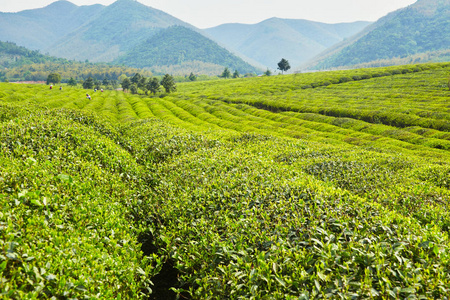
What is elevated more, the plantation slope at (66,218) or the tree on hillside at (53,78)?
the tree on hillside at (53,78)

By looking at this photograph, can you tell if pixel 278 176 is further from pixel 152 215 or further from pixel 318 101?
pixel 318 101

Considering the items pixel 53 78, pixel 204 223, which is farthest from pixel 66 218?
pixel 53 78

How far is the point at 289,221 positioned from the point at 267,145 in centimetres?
1422

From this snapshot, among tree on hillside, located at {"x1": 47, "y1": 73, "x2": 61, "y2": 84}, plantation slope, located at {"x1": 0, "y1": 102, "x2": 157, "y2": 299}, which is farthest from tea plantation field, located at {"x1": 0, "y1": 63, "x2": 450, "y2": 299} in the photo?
tree on hillside, located at {"x1": 47, "y1": 73, "x2": 61, "y2": 84}

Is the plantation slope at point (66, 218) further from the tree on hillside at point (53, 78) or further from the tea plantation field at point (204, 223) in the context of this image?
the tree on hillside at point (53, 78)

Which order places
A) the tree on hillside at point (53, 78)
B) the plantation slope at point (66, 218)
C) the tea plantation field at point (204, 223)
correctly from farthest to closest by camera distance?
the tree on hillside at point (53, 78) → the tea plantation field at point (204, 223) → the plantation slope at point (66, 218)

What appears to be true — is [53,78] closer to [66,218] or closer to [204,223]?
[66,218]

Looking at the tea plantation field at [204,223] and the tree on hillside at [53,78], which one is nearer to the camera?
the tea plantation field at [204,223]

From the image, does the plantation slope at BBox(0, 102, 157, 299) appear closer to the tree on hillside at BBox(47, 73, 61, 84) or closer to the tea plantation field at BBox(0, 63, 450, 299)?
the tea plantation field at BBox(0, 63, 450, 299)

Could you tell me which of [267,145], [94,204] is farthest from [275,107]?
[94,204]

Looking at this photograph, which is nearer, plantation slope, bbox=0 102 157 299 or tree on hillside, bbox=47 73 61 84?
plantation slope, bbox=0 102 157 299

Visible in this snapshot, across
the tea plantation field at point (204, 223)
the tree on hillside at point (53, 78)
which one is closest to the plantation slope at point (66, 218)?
the tea plantation field at point (204, 223)

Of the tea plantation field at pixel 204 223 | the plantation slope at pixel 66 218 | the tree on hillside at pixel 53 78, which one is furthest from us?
the tree on hillside at pixel 53 78

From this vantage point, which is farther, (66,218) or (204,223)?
(204,223)
